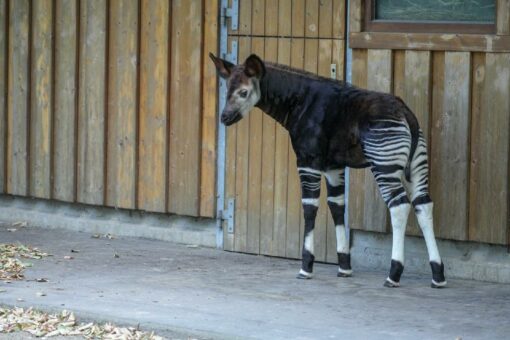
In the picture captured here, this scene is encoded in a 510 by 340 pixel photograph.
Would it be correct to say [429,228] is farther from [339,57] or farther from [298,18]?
[298,18]

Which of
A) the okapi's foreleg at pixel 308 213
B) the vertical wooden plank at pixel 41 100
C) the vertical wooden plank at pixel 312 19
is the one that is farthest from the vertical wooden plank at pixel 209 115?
the vertical wooden plank at pixel 41 100

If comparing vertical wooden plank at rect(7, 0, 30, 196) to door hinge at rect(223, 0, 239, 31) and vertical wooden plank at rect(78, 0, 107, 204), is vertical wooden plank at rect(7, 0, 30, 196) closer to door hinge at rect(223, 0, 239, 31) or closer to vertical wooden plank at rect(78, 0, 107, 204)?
vertical wooden plank at rect(78, 0, 107, 204)

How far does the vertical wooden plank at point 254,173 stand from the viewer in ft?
38.0

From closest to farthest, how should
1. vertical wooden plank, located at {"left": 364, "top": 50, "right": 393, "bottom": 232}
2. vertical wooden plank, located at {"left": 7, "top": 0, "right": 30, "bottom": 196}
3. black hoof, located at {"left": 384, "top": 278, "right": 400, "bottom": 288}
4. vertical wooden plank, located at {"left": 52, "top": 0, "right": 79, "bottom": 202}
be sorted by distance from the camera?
1. black hoof, located at {"left": 384, "top": 278, "right": 400, "bottom": 288}
2. vertical wooden plank, located at {"left": 364, "top": 50, "right": 393, "bottom": 232}
3. vertical wooden plank, located at {"left": 52, "top": 0, "right": 79, "bottom": 202}
4. vertical wooden plank, located at {"left": 7, "top": 0, "right": 30, "bottom": 196}

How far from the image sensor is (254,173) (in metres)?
11.6

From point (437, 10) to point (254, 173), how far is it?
2.40 metres

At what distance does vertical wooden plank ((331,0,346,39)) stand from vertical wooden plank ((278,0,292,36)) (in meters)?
0.49

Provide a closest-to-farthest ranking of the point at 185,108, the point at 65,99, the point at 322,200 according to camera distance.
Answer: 1. the point at 322,200
2. the point at 185,108
3. the point at 65,99

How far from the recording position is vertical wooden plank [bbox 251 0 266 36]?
37.6 ft

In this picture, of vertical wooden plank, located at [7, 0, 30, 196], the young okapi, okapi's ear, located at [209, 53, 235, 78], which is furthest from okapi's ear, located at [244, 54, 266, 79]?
vertical wooden plank, located at [7, 0, 30, 196]

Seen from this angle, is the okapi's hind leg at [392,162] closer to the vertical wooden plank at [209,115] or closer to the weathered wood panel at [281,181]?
→ the weathered wood panel at [281,181]

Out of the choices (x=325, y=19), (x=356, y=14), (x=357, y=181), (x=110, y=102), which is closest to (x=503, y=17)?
(x=356, y=14)

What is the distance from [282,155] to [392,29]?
5.35 ft

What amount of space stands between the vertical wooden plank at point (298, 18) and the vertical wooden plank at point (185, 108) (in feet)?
3.59
